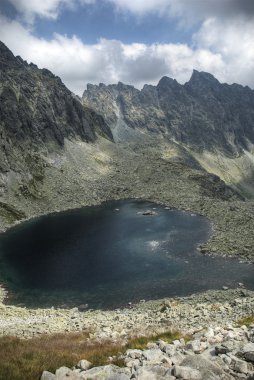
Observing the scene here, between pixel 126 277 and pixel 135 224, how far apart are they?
45.0 meters

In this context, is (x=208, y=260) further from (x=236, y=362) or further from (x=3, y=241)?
(x=236, y=362)

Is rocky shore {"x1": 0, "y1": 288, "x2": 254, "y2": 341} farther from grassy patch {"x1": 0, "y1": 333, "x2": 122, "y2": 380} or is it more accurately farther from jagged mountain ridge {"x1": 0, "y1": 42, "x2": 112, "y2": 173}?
jagged mountain ridge {"x1": 0, "y1": 42, "x2": 112, "y2": 173}

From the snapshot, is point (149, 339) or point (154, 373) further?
point (149, 339)

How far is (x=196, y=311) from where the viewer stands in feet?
138

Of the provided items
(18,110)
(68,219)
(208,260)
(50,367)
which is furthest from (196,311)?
(18,110)

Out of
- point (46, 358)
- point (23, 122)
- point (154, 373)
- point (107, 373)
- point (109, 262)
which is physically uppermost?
point (23, 122)

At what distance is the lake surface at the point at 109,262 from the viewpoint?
6306 centimetres

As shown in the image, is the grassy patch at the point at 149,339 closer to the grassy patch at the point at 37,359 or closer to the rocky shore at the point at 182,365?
the grassy patch at the point at 37,359

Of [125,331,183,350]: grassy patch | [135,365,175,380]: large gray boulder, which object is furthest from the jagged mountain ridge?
[135,365,175,380]: large gray boulder

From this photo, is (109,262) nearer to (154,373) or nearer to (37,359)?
(37,359)

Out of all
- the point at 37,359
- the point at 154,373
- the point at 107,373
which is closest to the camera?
the point at 154,373

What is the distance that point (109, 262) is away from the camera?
258 feet

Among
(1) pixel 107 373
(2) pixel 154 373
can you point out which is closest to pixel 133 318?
(1) pixel 107 373

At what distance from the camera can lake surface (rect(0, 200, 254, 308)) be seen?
63.1 meters
